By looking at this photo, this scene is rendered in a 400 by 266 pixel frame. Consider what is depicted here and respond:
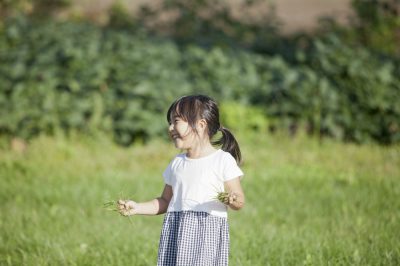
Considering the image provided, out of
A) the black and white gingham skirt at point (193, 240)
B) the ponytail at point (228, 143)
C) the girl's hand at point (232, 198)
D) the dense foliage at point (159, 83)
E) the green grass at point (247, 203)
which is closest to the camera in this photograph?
the girl's hand at point (232, 198)

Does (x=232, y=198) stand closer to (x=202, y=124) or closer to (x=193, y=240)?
(x=193, y=240)

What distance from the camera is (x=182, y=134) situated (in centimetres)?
A: 286

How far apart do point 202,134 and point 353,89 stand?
5447 millimetres

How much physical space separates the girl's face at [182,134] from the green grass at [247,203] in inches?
16.3

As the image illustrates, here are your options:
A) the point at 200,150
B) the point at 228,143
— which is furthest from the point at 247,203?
the point at 200,150

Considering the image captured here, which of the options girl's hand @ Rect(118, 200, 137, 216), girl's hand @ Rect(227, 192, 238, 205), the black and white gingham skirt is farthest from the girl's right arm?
girl's hand @ Rect(227, 192, 238, 205)

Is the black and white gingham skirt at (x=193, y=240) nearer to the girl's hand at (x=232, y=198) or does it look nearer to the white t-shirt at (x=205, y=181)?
the white t-shirt at (x=205, y=181)

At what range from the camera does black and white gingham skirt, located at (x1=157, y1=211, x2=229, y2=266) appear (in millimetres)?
2779

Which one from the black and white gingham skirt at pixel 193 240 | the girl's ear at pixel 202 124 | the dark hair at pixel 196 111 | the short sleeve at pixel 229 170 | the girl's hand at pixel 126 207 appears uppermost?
the dark hair at pixel 196 111

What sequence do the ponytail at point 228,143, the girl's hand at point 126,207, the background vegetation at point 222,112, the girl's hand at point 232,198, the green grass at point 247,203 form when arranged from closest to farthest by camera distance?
the girl's hand at point 232,198 → the girl's hand at point 126,207 → the ponytail at point 228,143 → the green grass at point 247,203 → the background vegetation at point 222,112

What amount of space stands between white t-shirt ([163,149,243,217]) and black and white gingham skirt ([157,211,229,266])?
0.04 meters

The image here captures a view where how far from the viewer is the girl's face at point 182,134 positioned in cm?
286

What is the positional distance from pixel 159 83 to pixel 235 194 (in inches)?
191

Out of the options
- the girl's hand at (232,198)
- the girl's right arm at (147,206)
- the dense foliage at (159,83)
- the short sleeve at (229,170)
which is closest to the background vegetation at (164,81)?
the dense foliage at (159,83)
